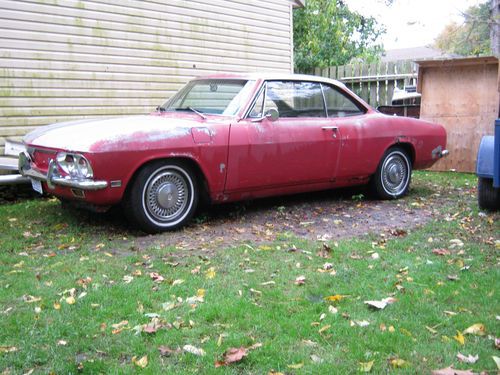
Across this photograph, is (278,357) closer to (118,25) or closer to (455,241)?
(455,241)

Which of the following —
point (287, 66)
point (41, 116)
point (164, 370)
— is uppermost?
point (287, 66)

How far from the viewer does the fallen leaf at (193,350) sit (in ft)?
9.77

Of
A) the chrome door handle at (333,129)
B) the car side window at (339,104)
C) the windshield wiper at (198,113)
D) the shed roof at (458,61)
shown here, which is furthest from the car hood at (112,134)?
the shed roof at (458,61)

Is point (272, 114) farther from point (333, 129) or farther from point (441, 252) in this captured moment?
point (441, 252)

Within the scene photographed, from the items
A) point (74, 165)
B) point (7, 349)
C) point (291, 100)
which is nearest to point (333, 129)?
point (291, 100)

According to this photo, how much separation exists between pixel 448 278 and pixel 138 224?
2827 millimetres

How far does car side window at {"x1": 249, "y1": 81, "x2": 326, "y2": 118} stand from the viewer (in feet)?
20.3

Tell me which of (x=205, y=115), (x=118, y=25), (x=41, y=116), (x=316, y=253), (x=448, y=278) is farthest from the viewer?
(x=118, y=25)

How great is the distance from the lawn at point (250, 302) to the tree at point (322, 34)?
40.3ft

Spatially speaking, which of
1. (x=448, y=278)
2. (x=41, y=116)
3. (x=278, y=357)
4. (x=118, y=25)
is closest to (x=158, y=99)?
(x=118, y=25)

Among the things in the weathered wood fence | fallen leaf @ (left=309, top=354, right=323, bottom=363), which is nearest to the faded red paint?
fallen leaf @ (left=309, top=354, right=323, bottom=363)

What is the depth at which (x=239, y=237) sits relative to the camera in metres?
5.42

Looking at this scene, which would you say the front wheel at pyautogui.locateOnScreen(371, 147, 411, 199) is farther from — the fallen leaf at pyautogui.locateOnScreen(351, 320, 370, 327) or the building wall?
the building wall

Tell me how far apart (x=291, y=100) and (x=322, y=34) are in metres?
13.6
